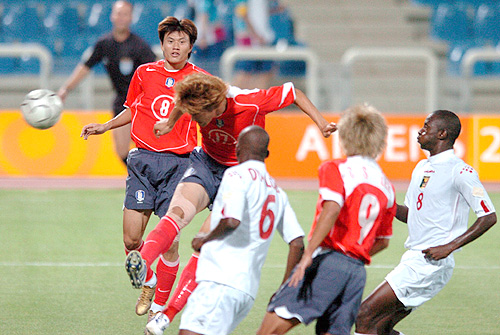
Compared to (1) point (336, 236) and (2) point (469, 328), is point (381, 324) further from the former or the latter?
(2) point (469, 328)

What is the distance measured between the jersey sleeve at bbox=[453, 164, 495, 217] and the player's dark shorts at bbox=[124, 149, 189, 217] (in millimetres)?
2207

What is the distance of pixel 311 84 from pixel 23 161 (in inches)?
190

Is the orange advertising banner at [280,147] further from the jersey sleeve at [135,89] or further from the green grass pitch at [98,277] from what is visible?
the jersey sleeve at [135,89]

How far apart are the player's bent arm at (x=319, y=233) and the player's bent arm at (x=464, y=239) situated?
0.94 metres

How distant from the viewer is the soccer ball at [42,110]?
7273 mm

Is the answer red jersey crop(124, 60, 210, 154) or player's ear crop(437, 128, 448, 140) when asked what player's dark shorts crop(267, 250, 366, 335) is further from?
red jersey crop(124, 60, 210, 154)

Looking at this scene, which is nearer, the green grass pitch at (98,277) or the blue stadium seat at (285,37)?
the green grass pitch at (98,277)

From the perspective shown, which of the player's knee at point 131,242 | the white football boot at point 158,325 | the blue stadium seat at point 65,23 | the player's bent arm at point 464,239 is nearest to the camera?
the player's bent arm at point 464,239

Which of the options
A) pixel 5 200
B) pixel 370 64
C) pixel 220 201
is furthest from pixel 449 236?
pixel 370 64

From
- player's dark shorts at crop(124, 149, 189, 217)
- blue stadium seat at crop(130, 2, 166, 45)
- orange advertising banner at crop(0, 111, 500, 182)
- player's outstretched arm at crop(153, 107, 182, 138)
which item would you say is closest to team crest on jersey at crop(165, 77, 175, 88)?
player's dark shorts at crop(124, 149, 189, 217)

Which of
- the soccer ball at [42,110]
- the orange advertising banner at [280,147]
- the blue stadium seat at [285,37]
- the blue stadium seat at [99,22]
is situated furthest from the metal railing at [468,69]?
the soccer ball at [42,110]

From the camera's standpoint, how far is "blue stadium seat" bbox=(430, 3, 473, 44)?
1802 centimetres

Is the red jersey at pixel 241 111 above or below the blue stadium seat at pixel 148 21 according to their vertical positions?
above

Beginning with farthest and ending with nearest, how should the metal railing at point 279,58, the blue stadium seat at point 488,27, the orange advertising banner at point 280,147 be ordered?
the blue stadium seat at point 488,27 → the orange advertising banner at point 280,147 → the metal railing at point 279,58
